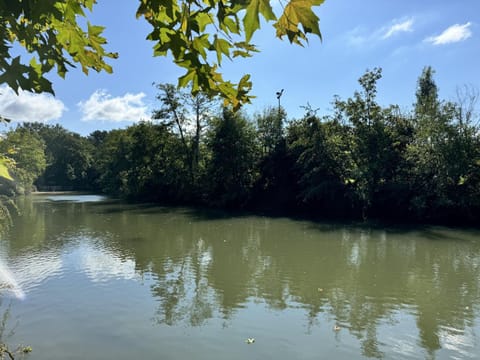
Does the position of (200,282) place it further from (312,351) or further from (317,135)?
(317,135)

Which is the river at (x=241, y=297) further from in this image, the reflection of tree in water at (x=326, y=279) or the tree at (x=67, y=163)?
the tree at (x=67, y=163)

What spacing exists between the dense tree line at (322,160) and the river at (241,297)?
16.9ft

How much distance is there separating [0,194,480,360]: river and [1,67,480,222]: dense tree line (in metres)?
5.15

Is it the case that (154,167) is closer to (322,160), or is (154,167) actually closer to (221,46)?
(322,160)

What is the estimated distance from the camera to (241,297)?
20.8 feet

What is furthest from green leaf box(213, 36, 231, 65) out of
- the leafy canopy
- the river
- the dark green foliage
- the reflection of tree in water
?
the dark green foliage

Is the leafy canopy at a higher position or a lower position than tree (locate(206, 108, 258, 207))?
lower

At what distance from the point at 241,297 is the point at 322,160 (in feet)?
45.8

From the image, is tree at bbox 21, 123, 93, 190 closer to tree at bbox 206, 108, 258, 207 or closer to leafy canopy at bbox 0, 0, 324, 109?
tree at bbox 206, 108, 258, 207

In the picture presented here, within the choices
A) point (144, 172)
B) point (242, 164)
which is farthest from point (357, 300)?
point (144, 172)

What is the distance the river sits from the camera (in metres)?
4.45

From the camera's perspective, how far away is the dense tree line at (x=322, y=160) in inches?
640

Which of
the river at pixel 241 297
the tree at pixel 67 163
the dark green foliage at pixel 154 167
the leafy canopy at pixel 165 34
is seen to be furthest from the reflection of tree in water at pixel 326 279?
the tree at pixel 67 163

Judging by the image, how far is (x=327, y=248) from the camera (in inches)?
420
